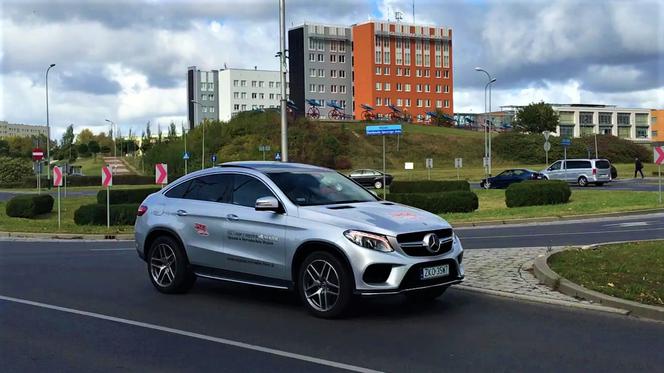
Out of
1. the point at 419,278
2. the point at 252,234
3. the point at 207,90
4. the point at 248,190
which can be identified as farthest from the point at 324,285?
the point at 207,90

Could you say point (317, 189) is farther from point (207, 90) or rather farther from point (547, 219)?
point (207, 90)

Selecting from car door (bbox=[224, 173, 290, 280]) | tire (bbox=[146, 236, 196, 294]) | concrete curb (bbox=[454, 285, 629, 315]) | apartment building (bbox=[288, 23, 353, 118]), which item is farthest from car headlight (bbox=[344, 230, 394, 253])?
apartment building (bbox=[288, 23, 353, 118])

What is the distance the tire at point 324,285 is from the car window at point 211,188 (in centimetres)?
165

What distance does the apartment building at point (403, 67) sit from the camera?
124312 mm

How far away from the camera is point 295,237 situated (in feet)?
24.3

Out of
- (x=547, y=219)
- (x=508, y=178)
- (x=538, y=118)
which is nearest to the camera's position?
(x=547, y=219)

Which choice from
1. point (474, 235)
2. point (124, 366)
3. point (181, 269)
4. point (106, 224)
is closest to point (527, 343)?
point (124, 366)

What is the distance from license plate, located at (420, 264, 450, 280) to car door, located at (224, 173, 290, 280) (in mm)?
1556

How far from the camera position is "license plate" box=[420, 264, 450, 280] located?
23.2ft

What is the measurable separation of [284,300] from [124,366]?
308cm

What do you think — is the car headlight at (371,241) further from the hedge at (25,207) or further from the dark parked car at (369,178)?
the dark parked car at (369,178)

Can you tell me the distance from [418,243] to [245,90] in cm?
14831

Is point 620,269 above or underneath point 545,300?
above

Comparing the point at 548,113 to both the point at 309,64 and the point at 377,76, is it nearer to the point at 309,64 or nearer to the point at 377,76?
the point at 377,76
